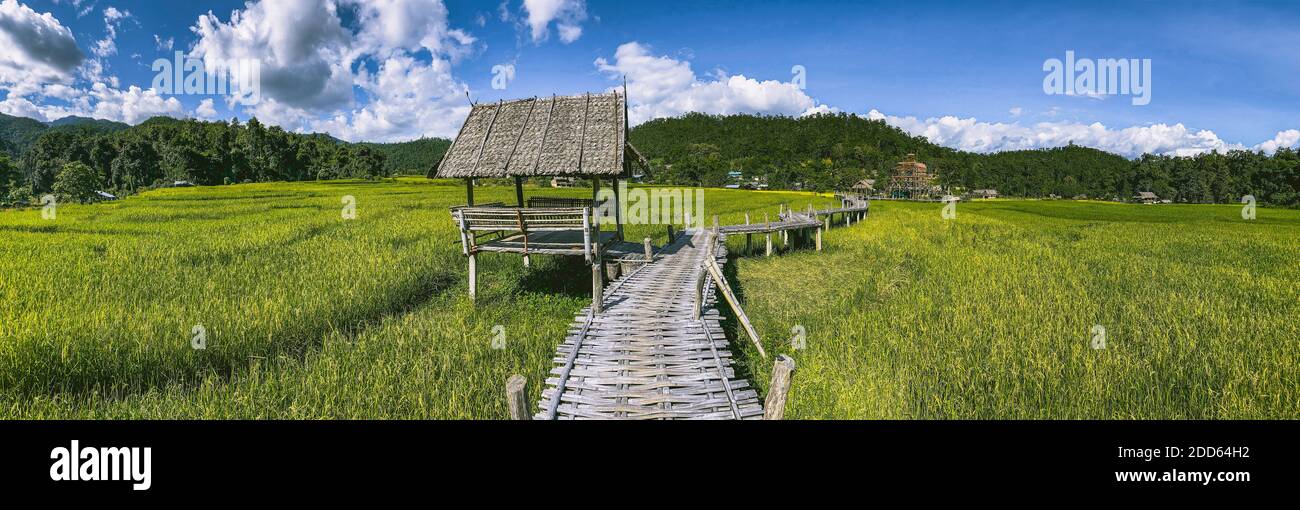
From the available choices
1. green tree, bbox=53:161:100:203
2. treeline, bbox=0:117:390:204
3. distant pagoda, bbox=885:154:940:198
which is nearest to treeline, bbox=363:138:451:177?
treeline, bbox=0:117:390:204

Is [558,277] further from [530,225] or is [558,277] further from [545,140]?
[545,140]

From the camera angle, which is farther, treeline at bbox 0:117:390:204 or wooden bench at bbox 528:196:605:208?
treeline at bbox 0:117:390:204

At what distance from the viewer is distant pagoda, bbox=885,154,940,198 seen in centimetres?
6862

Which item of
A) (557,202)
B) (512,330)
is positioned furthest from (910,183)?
(512,330)

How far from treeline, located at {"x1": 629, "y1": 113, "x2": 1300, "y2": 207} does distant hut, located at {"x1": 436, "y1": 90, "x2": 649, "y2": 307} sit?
38.5m

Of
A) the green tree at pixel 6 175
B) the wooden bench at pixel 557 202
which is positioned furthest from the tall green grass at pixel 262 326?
the green tree at pixel 6 175

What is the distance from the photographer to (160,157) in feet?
167

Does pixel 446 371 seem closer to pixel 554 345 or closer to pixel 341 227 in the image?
pixel 554 345

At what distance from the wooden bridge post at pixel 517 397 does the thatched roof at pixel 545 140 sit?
19.2 feet

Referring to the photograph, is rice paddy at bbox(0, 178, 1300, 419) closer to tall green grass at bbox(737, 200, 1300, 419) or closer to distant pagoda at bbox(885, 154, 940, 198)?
tall green grass at bbox(737, 200, 1300, 419)

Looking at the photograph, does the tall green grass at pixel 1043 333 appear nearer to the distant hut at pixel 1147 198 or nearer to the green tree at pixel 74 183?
the green tree at pixel 74 183

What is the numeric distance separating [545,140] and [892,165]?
89.5 meters

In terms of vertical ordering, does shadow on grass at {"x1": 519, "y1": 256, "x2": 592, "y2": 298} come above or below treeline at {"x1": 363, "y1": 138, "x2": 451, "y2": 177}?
below
